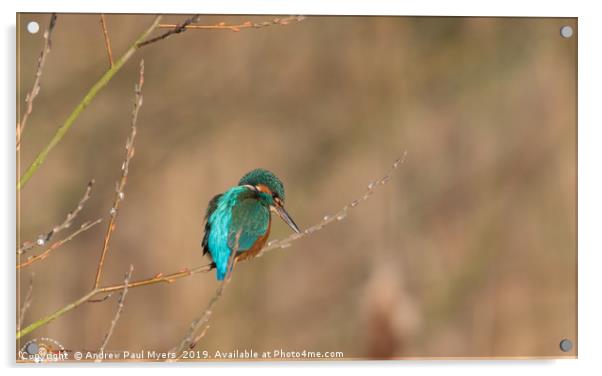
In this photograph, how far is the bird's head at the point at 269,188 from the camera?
2.56m

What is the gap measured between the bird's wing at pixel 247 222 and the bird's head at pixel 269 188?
0.05 m

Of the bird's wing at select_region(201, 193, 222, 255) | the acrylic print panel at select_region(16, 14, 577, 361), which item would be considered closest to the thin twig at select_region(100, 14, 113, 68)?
the acrylic print panel at select_region(16, 14, 577, 361)

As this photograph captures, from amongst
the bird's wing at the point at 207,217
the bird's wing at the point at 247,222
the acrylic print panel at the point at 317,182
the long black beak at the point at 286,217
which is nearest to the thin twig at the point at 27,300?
the acrylic print panel at the point at 317,182

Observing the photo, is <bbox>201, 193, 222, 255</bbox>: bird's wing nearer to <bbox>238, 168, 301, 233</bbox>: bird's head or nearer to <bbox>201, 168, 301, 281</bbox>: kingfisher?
<bbox>201, 168, 301, 281</bbox>: kingfisher

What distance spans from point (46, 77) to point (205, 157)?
2.03ft

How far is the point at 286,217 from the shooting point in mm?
2584

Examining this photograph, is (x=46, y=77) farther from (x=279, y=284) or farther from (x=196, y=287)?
(x=279, y=284)

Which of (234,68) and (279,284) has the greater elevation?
(234,68)

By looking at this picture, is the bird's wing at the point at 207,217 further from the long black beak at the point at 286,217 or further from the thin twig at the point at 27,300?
the thin twig at the point at 27,300

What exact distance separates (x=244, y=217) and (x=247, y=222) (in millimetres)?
23

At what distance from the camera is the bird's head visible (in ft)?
8.41

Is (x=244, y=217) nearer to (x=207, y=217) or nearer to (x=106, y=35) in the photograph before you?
(x=207, y=217)

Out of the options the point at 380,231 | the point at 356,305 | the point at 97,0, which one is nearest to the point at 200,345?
the point at 356,305
